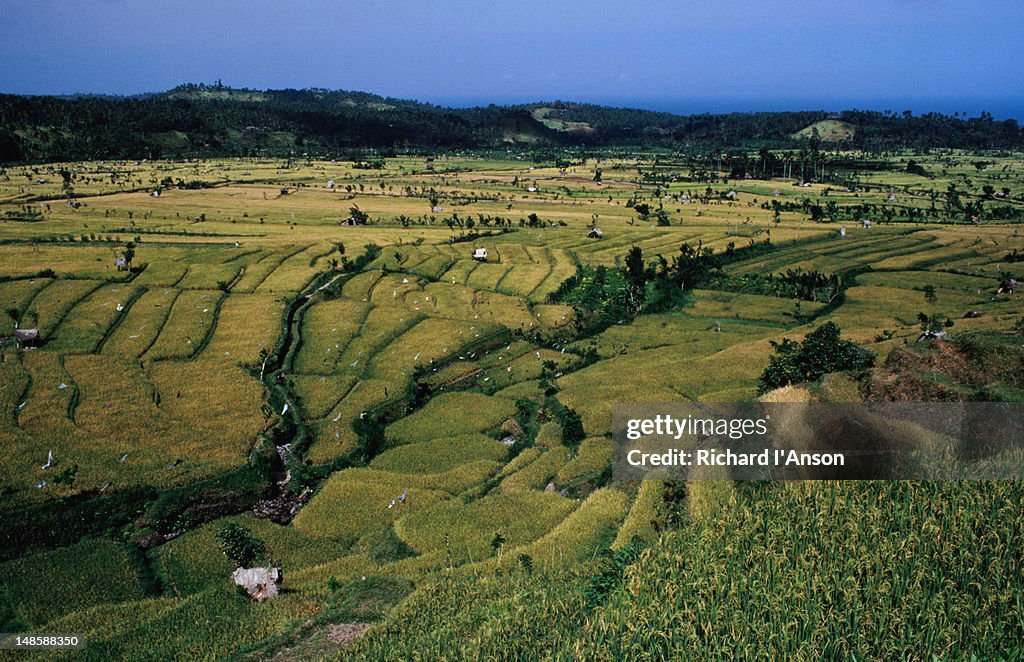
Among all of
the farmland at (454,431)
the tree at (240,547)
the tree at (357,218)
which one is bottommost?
the tree at (240,547)

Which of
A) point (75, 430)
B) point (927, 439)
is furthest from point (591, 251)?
point (927, 439)

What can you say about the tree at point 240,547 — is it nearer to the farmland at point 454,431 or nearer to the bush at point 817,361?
the farmland at point 454,431

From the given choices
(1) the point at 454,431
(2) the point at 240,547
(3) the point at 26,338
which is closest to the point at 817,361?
(1) the point at 454,431

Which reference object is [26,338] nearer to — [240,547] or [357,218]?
[240,547]

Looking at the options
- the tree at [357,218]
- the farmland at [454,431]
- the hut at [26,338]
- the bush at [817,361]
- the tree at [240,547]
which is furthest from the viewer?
the tree at [357,218]

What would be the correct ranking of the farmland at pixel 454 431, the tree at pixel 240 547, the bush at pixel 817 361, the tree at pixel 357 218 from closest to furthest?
the farmland at pixel 454 431 < the tree at pixel 240 547 < the bush at pixel 817 361 < the tree at pixel 357 218

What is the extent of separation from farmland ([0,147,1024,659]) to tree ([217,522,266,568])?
2.80ft

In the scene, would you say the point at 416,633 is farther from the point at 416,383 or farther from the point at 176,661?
the point at 416,383

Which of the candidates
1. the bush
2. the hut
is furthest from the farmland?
the bush

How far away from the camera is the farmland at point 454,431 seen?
12.8 metres

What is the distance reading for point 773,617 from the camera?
38.3 feet

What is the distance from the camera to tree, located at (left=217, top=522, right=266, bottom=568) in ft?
82.9

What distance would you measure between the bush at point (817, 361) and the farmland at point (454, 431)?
3904mm

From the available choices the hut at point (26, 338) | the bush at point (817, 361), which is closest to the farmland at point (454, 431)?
the hut at point (26, 338)
